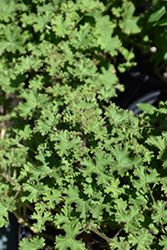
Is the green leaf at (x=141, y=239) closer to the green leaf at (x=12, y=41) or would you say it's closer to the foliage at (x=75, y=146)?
the foliage at (x=75, y=146)

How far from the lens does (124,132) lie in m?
1.57

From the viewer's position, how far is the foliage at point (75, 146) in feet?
4.54

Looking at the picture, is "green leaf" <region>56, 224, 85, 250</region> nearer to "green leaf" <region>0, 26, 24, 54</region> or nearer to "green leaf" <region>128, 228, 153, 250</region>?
"green leaf" <region>128, 228, 153, 250</region>

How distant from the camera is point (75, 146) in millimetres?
1349

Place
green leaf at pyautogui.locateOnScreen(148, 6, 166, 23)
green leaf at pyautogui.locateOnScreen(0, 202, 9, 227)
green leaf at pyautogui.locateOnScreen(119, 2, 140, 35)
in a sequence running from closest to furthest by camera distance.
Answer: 1. green leaf at pyautogui.locateOnScreen(0, 202, 9, 227)
2. green leaf at pyautogui.locateOnScreen(148, 6, 166, 23)
3. green leaf at pyautogui.locateOnScreen(119, 2, 140, 35)

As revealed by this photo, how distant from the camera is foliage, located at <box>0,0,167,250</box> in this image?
54.5 inches

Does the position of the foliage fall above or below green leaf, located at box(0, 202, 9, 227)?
above

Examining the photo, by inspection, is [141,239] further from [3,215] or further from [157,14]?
[157,14]

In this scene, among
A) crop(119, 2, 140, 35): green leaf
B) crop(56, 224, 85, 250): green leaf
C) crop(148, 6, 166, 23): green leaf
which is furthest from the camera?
crop(119, 2, 140, 35): green leaf

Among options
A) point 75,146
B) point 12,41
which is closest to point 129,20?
point 12,41

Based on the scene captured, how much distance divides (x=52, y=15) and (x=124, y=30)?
2.33 feet

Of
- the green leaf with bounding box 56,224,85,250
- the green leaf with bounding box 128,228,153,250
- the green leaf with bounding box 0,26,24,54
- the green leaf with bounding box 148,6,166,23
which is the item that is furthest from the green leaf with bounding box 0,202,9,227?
the green leaf with bounding box 148,6,166,23

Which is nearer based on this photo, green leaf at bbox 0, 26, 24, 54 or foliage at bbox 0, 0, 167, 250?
foliage at bbox 0, 0, 167, 250

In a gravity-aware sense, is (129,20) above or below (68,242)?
above
